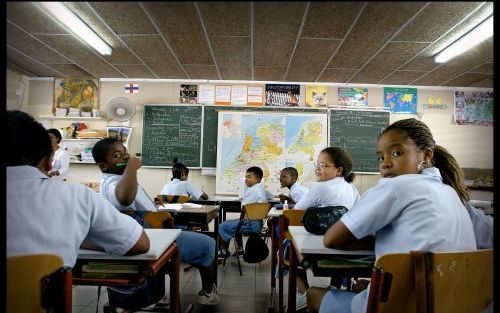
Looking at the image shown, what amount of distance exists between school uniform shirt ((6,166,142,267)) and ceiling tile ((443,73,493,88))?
0.86m

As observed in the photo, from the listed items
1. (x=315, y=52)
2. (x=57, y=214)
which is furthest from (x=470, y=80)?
(x=57, y=214)

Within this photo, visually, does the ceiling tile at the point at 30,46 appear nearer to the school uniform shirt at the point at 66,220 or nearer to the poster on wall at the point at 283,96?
the school uniform shirt at the point at 66,220

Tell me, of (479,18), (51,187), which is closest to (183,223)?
(51,187)

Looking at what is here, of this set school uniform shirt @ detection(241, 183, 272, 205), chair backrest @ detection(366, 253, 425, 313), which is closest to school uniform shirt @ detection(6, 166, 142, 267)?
chair backrest @ detection(366, 253, 425, 313)

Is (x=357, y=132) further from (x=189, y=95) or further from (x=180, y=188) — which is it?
(x=180, y=188)

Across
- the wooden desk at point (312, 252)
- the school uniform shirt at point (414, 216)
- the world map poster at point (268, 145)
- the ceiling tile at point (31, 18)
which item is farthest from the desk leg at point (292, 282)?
the world map poster at point (268, 145)

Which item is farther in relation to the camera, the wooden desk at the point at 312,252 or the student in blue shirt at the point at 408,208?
the wooden desk at the point at 312,252

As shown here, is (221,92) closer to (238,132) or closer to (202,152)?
(238,132)

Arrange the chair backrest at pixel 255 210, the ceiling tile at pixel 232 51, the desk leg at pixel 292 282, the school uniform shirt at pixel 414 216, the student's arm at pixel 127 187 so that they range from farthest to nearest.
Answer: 1. the chair backrest at pixel 255 210
2. the student's arm at pixel 127 187
3. the desk leg at pixel 292 282
4. the school uniform shirt at pixel 414 216
5. the ceiling tile at pixel 232 51

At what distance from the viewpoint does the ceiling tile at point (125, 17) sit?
1.30 ft

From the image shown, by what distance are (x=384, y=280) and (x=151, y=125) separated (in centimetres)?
466

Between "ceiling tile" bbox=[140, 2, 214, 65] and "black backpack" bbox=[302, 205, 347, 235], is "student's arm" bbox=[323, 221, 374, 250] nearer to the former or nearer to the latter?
"black backpack" bbox=[302, 205, 347, 235]

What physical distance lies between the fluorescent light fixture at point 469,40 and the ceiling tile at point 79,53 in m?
0.56

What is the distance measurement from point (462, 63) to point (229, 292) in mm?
2463
